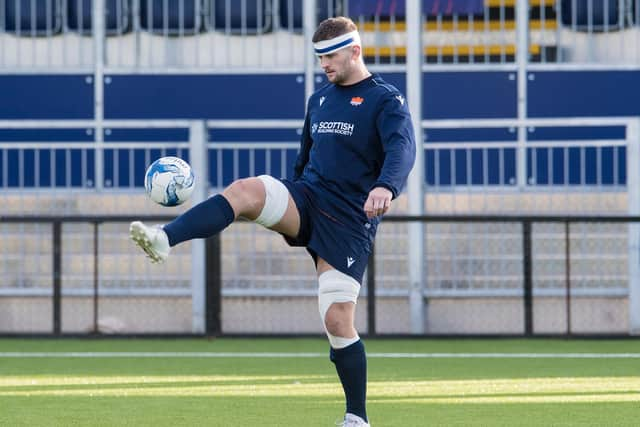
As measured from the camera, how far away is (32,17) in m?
15.6

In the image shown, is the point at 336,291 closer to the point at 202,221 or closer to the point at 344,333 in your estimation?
the point at 344,333

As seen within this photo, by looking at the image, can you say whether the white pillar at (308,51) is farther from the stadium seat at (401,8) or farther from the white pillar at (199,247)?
the white pillar at (199,247)

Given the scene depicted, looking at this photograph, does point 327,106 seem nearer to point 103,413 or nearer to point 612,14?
point 103,413

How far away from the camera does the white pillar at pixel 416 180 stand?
44.2 feet

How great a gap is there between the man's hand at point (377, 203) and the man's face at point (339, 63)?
773 mm

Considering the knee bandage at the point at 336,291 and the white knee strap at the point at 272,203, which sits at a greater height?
the white knee strap at the point at 272,203

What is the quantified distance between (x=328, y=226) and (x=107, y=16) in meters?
9.23

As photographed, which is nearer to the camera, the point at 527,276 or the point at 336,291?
the point at 336,291

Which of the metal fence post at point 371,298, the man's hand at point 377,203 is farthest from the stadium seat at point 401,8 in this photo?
the man's hand at point 377,203

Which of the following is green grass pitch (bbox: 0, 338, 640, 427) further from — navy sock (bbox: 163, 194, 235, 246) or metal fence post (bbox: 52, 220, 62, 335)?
navy sock (bbox: 163, 194, 235, 246)

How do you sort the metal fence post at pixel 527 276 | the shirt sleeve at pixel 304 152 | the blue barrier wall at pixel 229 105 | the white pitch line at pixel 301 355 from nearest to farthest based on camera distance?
the shirt sleeve at pixel 304 152 → the white pitch line at pixel 301 355 → the metal fence post at pixel 527 276 → the blue barrier wall at pixel 229 105

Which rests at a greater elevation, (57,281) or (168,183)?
(168,183)

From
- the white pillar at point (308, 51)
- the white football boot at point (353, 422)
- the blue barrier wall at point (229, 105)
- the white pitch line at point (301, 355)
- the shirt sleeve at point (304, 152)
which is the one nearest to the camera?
the white football boot at point (353, 422)

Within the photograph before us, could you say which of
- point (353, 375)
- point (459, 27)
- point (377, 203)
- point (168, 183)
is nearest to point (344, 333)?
point (353, 375)
